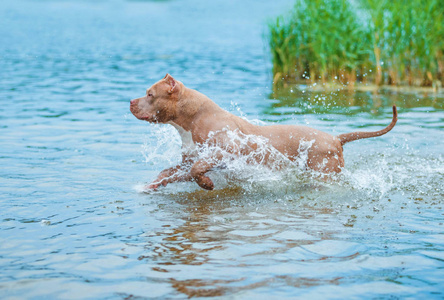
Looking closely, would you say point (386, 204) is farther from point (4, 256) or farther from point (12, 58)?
point (12, 58)

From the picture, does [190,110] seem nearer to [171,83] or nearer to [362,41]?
[171,83]

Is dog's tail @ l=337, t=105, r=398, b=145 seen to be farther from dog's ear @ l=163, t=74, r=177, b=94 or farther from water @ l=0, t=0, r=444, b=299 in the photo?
dog's ear @ l=163, t=74, r=177, b=94

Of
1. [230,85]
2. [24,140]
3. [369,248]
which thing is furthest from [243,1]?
[369,248]

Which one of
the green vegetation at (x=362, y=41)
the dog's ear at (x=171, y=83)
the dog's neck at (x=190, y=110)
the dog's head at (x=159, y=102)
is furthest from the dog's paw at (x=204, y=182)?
the green vegetation at (x=362, y=41)

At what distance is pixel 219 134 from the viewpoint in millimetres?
6875

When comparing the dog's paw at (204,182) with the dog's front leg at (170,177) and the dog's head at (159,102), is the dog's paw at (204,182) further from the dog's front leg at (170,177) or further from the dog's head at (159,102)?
the dog's head at (159,102)

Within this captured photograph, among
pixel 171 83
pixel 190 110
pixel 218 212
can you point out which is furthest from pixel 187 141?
pixel 218 212

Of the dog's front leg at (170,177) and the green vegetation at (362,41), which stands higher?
the green vegetation at (362,41)

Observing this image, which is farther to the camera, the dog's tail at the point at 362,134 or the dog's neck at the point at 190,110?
the dog's tail at the point at 362,134

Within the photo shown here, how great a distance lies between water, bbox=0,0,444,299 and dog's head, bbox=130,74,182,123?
3.25 feet

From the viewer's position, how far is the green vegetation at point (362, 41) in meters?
14.2

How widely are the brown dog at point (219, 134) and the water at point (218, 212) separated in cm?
26

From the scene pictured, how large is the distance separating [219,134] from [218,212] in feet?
3.09

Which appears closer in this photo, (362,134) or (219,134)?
(219,134)
